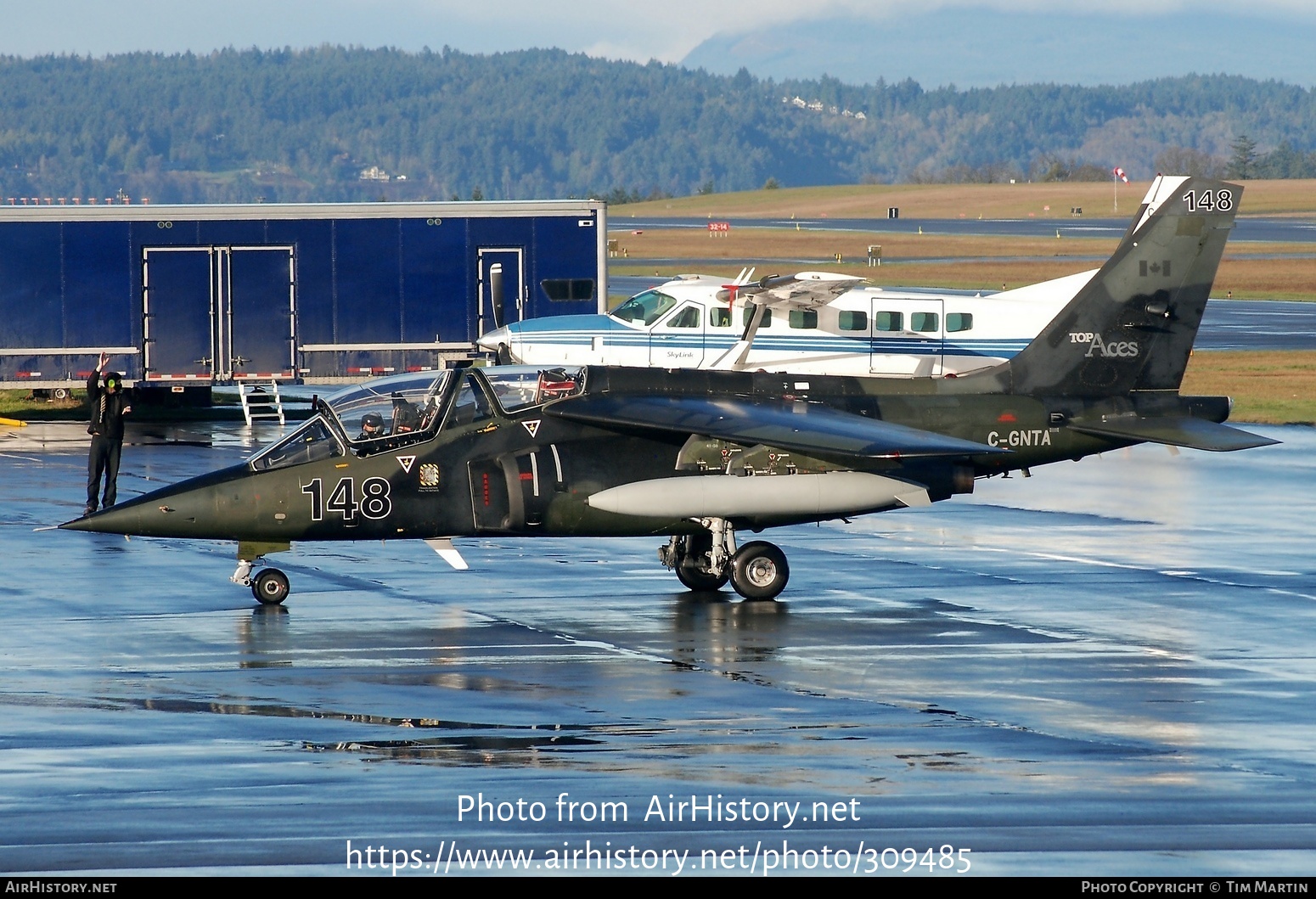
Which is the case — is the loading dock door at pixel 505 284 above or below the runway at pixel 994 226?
below

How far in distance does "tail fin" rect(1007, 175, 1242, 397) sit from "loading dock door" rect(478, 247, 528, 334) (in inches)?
631

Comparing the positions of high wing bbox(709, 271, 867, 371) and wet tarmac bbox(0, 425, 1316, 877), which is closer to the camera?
wet tarmac bbox(0, 425, 1316, 877)

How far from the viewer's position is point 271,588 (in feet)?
58.4

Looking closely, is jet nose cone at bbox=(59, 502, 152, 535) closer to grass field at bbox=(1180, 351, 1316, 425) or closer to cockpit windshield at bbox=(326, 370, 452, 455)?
cockpit windshield at bbox=(326, 370, 452, 455)

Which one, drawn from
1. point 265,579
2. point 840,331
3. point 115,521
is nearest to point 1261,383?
point 840,331

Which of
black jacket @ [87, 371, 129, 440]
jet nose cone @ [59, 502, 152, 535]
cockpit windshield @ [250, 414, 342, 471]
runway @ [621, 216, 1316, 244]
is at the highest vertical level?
runway @ [621, 216, 1316, 244]

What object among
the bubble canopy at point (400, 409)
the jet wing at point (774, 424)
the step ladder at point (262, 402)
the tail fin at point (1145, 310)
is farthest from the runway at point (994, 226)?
the bubble canopy at point (400, 409)

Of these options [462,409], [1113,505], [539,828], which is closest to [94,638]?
[462,409]

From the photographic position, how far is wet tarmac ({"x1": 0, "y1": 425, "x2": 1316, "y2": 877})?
10.1 meters

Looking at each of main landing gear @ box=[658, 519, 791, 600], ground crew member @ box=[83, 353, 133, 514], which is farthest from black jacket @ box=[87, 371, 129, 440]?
main landing gear @ box=[658, 519, 791, 600]

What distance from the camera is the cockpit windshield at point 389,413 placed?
57.9ft

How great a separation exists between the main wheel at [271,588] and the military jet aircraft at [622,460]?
0.04ft

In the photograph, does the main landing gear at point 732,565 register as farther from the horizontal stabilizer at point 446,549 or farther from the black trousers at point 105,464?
the black trousers at point 105,464

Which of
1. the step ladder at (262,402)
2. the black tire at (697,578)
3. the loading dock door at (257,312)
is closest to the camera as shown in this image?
the black tire at (697,578)
